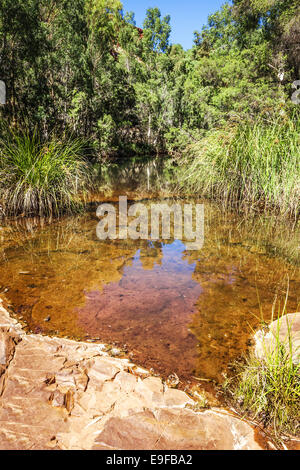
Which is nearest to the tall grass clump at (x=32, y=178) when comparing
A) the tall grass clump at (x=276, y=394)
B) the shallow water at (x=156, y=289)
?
the shallow water at (x=156, y=289)

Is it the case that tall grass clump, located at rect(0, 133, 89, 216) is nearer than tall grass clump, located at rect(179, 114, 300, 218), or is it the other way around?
tall grass clump, located at rect(0, 133, 89, 216)

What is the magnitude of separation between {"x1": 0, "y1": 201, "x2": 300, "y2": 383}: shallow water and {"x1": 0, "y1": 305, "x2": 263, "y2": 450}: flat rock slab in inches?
9.8

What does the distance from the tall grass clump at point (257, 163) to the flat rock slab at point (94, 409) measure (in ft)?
14.4

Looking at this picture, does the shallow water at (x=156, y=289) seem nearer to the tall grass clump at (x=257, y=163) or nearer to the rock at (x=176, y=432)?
the rock at (x=176, y=432)

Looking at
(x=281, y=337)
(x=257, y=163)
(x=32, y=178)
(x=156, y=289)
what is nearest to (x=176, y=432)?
(x=281, y=337)

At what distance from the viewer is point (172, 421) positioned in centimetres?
135

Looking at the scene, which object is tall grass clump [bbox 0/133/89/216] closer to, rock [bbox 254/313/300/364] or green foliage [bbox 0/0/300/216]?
green foliage [bbox 0/0/300/216]

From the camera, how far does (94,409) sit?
55.7 inches

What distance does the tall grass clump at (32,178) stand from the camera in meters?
4.69

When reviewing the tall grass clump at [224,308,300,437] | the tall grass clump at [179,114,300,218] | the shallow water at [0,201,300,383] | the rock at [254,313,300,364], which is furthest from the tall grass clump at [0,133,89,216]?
the tall grass clump at [224,308,300,437]

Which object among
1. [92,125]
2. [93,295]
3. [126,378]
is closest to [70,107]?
[92,125]

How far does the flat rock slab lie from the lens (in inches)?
48.3

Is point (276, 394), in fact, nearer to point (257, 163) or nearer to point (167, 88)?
point (257, 163)
